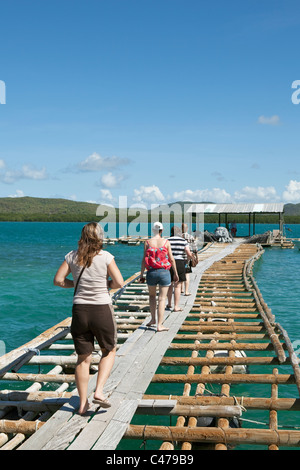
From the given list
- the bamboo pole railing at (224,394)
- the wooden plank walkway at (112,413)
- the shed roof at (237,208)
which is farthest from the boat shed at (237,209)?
the wooden plank walkway at (112,413)

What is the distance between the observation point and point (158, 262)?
291 inches

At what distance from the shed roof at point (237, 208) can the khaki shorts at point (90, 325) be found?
39.7m

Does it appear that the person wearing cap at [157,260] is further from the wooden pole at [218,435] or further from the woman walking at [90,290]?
the wooden pole at [218,435]

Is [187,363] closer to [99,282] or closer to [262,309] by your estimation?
[99,282]

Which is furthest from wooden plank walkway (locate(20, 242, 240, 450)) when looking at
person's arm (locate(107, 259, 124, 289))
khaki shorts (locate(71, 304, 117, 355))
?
person's arm (locate(107, 259, 124, 289))

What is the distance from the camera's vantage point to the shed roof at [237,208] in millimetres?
43750

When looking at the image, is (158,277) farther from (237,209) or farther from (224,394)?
(237,209)

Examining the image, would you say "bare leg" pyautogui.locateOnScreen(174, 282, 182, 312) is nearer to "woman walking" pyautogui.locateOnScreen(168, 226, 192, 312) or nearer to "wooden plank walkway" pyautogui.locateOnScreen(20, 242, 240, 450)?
"woman walking" pyautogui.locateOnScreen(168, 226, 192, 312)

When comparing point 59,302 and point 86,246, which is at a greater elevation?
point 86,246

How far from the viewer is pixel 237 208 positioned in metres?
44.8

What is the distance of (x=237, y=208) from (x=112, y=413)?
41.3m

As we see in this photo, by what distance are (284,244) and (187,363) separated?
42567mm

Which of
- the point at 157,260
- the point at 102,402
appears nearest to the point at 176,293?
the point at 157,260

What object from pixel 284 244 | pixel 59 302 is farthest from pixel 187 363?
pixel 284 244
